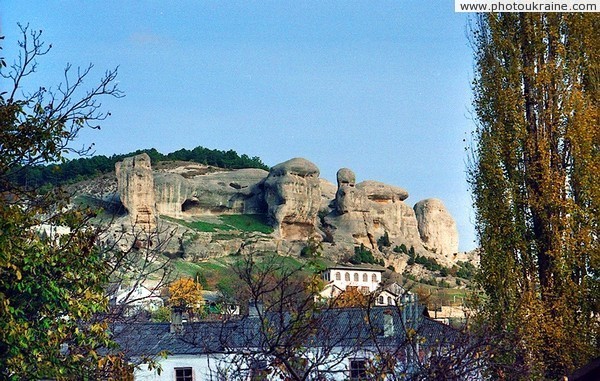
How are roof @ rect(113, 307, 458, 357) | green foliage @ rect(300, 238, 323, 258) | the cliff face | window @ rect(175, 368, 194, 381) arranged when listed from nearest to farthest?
green foliage @ rect(300, 238, 323, 258), roof @ rect(113, 307, 458, 357), window @ rect(175, 368, 194, 381), the cliff face

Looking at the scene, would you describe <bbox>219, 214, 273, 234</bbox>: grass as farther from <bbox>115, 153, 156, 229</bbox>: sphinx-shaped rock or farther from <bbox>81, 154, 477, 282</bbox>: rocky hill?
<bbox>115, 153, 156, 229</bbox>: sphinx-shaped rock


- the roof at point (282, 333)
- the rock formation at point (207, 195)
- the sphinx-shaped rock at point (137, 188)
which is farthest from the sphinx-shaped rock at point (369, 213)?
the roof at point (282, 333)

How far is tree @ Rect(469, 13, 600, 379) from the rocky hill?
8122 centimetres

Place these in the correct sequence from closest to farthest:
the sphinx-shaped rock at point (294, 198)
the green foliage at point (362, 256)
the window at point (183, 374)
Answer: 1. the window at point (183, 374)
2. the green foliage at point (362, 256)
3. the sphinx-shaped rock at point (294, 198)

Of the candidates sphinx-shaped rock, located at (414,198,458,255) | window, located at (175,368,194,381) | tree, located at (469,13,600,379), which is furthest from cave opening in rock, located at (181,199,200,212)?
tree, located at (469,13,600,379)

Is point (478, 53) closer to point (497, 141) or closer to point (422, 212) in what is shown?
point (497, 141)

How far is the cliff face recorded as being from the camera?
109125 millimetres

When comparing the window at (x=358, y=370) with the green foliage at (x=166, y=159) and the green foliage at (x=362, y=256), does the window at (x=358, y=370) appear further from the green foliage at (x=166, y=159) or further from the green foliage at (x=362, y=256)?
the green foliage at (x=166, y=159)

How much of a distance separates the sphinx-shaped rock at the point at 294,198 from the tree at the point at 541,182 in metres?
90.0

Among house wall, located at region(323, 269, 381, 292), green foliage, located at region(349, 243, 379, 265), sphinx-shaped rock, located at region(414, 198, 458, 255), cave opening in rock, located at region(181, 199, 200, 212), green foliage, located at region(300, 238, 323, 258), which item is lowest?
house wall, located at region(323, 269, 381, 292)

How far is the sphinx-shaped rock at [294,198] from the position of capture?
373 feet

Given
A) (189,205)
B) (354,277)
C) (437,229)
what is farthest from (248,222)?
(437,229)

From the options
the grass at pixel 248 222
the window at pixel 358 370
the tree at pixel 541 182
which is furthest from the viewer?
the grass at pixel 248 222

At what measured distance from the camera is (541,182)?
70.9 ft
